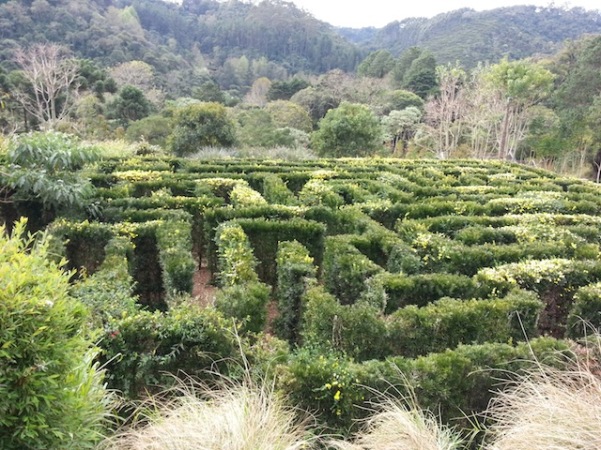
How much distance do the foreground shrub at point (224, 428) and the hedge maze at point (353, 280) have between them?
0.36 metres

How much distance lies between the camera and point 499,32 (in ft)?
228

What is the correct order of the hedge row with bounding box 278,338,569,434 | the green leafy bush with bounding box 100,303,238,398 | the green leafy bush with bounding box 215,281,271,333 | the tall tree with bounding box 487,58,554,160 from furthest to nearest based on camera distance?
the tall tree with bounding box 487,58,554,160 < the green leafy bush with bounding box 215,281,271,333 < the green leafy bush with bounding box 100,303,238,398 < the hedge row with bounding box 278,338,569,434

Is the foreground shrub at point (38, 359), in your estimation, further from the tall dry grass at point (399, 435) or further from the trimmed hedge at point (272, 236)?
the trimmed hedge at point (272, 236)

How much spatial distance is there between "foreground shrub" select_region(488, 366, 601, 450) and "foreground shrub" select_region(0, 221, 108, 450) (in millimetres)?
2757

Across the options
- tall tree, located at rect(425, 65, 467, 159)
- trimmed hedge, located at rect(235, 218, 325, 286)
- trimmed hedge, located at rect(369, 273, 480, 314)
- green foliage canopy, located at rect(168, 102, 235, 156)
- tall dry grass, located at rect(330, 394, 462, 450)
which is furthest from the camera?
tall tree, located at rect(425, 65, 467, 159)

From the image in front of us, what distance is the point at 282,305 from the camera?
5.88m

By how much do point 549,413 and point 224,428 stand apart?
231cm

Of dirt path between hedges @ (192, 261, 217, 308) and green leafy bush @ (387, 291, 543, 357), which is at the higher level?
green leafy bush @ (387, 291, 543, 357)

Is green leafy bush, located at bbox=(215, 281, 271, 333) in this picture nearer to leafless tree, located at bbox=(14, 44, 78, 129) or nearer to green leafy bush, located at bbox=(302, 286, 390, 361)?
green leafy bush, located at bbox=(302, 286, 390, 361)

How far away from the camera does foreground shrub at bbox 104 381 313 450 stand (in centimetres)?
280

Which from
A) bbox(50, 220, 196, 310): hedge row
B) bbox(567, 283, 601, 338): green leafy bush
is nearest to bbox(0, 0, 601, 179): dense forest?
bbox(50, 220, 196, 310): hedge row

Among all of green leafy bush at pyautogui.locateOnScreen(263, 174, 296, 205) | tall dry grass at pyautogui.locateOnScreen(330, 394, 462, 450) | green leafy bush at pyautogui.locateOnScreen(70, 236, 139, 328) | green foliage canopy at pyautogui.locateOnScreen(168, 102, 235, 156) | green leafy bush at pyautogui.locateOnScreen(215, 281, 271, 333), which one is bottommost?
tall dry grass at pyautogui.locateOnScreen(330, 394, 462, 450)

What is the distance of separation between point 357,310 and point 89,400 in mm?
2667

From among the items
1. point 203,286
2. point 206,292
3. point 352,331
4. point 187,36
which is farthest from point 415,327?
point 187,36
